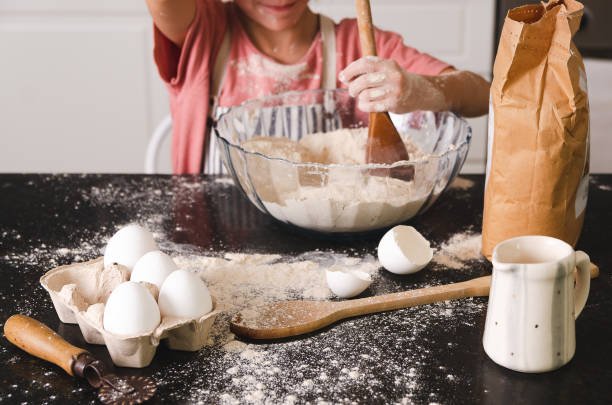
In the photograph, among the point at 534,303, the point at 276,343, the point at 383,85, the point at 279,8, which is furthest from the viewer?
the point at 279,8

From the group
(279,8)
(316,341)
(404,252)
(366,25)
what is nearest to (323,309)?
(316,341)

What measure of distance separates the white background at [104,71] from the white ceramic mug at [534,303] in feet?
6.89

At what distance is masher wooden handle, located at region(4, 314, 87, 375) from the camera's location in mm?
670

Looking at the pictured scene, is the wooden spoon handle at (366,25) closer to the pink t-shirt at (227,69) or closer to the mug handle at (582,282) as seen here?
the pink t-shirt at (227,69)

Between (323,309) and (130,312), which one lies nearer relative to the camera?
(130,312)

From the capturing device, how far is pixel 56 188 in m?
1.28

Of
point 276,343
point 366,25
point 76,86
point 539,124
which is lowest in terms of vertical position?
point 276,343

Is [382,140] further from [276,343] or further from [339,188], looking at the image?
[276,343]

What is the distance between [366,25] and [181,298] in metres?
0.67

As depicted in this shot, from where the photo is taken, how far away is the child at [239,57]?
5.06 feet

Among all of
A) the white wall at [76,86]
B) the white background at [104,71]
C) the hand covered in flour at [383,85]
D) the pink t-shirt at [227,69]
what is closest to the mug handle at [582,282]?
the hand covered in flour at [383,85]

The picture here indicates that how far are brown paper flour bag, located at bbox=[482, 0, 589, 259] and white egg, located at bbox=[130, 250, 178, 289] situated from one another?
0.45 m

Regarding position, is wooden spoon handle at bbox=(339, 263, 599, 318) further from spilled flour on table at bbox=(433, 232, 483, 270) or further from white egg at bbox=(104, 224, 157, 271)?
white egg at bbox=(104, 224, 157, 271)

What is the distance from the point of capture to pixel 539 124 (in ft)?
2.69
